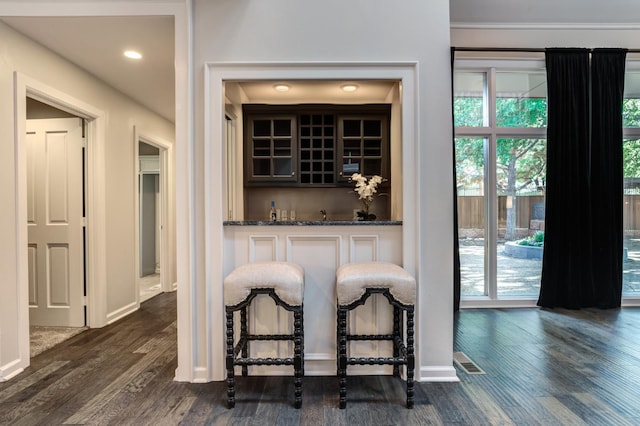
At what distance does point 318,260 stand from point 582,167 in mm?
3254

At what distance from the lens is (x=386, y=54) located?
7.38ft

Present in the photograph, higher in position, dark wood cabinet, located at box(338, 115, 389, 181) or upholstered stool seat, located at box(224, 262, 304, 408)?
dark wood cabinet, located at box(338, 115, 389, 181)

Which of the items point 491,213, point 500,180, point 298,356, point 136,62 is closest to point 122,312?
point 136,62

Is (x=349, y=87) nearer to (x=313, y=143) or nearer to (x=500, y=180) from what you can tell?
(x=313, y=143)

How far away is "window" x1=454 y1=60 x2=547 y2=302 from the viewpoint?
3.95 metres

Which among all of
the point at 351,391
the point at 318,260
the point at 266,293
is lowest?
the point at 351,391

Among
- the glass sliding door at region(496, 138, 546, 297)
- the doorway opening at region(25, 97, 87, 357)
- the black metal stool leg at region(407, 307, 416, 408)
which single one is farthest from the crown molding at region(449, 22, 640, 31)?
the doorway opening at region(25, 97, 87, 357)

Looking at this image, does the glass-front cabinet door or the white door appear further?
the glass-front cabinet door

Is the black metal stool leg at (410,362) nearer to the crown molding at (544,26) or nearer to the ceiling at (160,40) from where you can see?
the ceiling at (160,40)

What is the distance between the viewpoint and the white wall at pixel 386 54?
2.24 metres

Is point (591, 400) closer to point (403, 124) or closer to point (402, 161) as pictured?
point (402, 161)

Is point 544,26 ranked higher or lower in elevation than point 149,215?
higher

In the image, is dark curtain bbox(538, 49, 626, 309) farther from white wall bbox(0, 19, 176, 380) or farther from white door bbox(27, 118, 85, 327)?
white door bbox(27, 118, 85, 327)

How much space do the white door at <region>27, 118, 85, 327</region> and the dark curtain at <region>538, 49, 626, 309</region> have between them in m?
4.87
